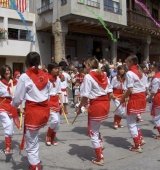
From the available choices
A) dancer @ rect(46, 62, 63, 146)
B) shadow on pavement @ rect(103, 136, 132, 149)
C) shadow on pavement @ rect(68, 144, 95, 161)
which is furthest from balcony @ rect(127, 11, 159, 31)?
shadow on pavement @ rect(68, 144, 95, 161)

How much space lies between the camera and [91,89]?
4.59 metres

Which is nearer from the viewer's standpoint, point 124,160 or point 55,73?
point 124,160

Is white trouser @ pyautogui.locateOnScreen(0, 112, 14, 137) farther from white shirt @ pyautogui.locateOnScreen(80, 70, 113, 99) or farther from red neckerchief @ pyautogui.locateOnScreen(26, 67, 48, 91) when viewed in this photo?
white shirt @ pyautogui.locateOnScreen(80, 70, 113, 99)

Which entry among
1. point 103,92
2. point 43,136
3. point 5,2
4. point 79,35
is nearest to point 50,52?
point 79,35

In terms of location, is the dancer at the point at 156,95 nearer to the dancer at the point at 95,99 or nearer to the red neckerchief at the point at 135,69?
the red neckerchief at the point at 135,69

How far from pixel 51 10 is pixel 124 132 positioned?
13.3 m

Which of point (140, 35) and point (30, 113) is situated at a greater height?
point (140, 35)

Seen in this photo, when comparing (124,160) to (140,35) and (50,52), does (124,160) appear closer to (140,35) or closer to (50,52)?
(50,52)

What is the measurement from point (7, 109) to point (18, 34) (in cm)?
1453

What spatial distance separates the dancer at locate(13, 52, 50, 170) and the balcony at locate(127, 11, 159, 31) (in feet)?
58.5

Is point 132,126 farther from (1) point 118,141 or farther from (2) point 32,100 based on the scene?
(2) point 32,100

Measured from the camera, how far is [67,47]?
21234 millimetres

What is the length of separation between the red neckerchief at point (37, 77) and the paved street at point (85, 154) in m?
1.51

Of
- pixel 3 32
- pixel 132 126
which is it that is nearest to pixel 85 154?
pixel 132 126
